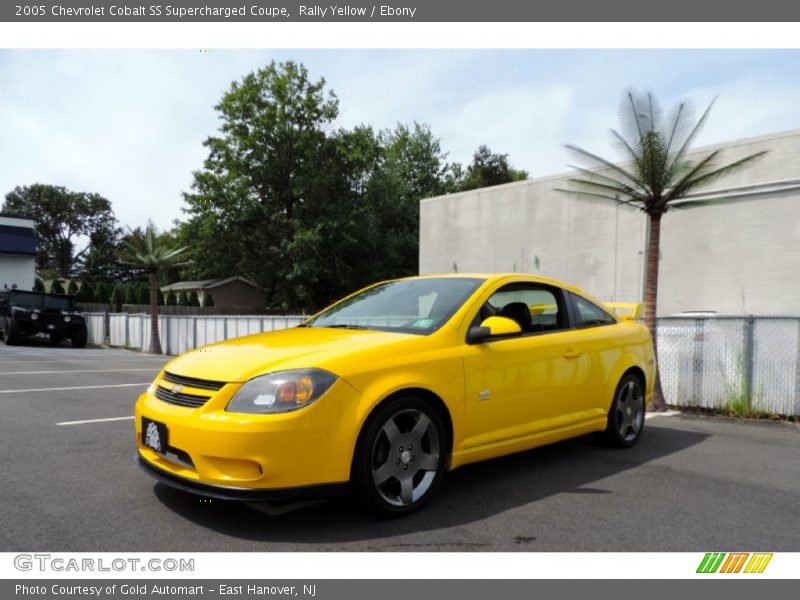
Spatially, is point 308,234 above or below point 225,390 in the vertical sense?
above

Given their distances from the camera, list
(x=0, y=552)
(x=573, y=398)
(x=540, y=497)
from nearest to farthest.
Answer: (x=0, y=552) → (x=540, y=497) → (x=573, y=398)

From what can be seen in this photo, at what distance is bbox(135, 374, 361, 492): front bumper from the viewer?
324 cm

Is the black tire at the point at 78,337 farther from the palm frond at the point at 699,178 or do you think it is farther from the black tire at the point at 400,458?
the black tire at the point at 400,458

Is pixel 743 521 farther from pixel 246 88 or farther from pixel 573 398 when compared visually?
pixel 246 88

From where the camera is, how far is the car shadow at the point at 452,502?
11.4 ft

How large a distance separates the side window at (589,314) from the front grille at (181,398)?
3.25 metres

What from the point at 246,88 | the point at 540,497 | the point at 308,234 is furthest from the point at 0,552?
the point at 246,88

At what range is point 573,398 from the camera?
4.95 metres

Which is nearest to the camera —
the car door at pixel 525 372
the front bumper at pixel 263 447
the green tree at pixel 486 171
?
the front bumper at pixel 263 447

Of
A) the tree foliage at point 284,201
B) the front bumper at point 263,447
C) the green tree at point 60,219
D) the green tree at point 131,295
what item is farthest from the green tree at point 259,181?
the green tree at point 60,219

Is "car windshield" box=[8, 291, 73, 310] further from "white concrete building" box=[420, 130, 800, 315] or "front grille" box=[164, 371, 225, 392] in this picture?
"front grille" box=[164, 371, 225, 392]

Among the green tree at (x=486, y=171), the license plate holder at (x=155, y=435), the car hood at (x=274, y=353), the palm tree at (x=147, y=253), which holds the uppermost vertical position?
the green tree at (x=486, y=171)

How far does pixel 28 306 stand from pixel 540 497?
22.0 metres

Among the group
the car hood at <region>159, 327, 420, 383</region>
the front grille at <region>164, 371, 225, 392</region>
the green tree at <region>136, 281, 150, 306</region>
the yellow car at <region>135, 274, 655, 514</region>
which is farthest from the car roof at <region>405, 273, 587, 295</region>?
the green tree at <region>136, 281, 150, 306</region>
